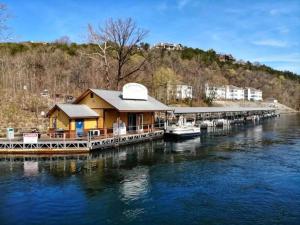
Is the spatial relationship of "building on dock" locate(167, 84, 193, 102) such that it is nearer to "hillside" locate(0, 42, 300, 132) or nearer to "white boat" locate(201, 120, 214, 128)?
"hillside" locate(0, 42, 300, 132)

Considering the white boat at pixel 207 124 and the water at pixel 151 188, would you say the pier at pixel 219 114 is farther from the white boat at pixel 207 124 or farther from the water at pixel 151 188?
the water at pixel 151 188

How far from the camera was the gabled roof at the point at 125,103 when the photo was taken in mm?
43469

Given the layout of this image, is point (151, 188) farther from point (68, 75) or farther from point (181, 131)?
point (68, 75)

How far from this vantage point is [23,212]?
59.8 feet

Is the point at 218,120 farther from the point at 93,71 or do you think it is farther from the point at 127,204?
the point at 127,204

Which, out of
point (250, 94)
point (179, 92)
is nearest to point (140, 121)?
point (179, 92)

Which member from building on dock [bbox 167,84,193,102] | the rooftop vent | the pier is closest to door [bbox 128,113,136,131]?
the rooftop vent

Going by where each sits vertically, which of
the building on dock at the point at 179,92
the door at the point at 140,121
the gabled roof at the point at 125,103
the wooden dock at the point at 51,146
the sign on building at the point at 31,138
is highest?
the building on dock at the point at 179,92

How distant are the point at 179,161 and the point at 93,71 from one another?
181 ft

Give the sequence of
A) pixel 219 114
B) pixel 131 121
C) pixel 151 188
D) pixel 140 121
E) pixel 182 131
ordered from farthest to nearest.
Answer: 1. pixel 219 114
2. pixel 182 131
3. pixel 140 121
4. pixel 131 121
5. pixel 151 188

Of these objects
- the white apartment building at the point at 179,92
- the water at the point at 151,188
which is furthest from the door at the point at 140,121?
the white apartment building at the point at 179,92

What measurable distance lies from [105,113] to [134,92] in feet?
21.1

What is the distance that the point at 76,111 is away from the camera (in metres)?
41.1

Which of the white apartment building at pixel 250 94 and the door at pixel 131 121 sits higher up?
the white apartment building at pixel 250 94
